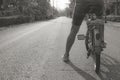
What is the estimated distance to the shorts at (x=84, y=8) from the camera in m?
4.02

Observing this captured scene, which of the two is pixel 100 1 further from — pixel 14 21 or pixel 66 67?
pixel 14 21

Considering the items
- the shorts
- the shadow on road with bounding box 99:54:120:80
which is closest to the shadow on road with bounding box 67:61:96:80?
the shadow on road with bounding box 99:54:120:80

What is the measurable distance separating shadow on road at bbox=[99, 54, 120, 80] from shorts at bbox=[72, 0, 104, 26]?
0.97 m

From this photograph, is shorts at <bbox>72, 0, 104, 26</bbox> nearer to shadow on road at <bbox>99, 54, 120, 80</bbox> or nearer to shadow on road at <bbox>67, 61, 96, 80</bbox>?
shadow on road at <bbox>67, 61, 96, 80</bbox>

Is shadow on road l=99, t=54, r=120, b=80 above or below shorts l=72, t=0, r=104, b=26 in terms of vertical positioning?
below

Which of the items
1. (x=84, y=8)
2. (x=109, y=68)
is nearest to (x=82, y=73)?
(x=109, y=68)

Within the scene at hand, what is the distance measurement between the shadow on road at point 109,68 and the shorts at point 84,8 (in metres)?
0.97

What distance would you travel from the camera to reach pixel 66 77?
336 centimetres

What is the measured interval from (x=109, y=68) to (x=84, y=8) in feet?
3.95

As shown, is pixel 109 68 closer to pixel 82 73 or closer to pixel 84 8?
pixel 82 73

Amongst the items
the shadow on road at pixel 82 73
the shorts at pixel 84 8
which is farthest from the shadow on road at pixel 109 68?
the shorts at pixel 84 8

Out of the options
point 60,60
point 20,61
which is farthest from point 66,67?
point 20,61

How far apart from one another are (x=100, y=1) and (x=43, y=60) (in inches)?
65.3

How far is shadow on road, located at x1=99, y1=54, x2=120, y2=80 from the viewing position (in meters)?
3.40
